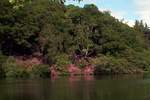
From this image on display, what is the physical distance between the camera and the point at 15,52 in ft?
233

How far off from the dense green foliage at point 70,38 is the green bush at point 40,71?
15 centimetres

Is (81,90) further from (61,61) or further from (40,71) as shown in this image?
(61,61)

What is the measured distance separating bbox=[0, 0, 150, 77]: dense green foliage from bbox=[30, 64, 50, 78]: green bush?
150 millimetres

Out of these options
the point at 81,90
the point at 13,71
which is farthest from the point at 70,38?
the point at 81,90

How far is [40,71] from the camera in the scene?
61.2 meters

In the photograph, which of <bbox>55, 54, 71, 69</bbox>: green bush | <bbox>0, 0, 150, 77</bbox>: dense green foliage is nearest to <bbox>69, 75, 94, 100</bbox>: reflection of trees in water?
<bbox>0, 0, 150, 77</bbox>: dense green foliage

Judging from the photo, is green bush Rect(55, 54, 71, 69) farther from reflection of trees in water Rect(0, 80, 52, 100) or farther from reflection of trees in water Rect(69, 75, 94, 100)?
reflection of trees in water Rect(0, 80, 52, 100)

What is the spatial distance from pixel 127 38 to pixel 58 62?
56.9 ft

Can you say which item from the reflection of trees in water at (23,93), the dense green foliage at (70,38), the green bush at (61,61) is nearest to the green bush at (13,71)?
the dense green foliage at (70,38)

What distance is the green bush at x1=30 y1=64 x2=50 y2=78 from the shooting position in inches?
2393

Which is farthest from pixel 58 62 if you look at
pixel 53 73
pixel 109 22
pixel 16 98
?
pixel 16 98

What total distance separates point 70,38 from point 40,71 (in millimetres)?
10856

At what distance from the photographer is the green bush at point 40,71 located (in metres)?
60.8

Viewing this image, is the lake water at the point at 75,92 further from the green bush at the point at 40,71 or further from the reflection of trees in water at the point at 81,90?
the green bush at the point at 40,71
